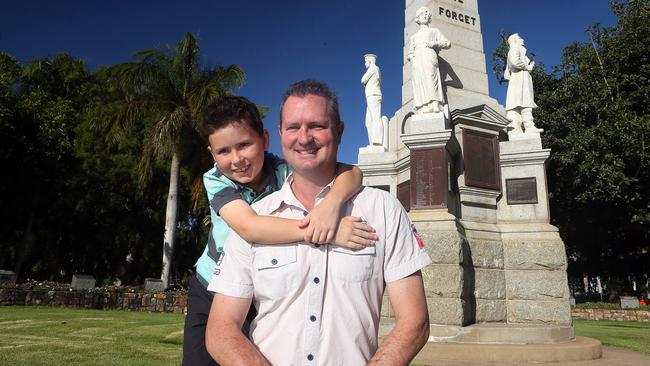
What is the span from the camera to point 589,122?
23484mm

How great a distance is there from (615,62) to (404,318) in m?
25.5

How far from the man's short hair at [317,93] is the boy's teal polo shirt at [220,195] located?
0.63 metres

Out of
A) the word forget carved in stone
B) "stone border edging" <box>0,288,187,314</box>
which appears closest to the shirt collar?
the word forget carved in stone

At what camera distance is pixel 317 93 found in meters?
2.05

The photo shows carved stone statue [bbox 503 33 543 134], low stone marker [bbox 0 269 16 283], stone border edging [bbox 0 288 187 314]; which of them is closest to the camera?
carved stone statue [bbox 503 33 543 134]

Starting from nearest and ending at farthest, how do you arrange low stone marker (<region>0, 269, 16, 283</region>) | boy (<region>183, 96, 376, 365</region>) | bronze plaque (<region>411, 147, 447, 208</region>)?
boy (<region>183, 96, 376, 365</region>)
bronze plaque (<region>411, 147, 447, 208</region>)
low stone marker (<region>0, 269, 16, 283</region>)

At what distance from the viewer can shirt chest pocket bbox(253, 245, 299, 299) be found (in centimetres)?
186

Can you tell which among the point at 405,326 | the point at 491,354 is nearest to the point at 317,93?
the point at 405,326

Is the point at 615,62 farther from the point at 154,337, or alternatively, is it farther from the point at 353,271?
the point at 353,271

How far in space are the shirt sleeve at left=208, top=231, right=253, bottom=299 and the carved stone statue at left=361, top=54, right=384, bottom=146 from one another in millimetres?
8697

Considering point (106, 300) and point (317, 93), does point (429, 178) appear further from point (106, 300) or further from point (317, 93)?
point (106, 300)

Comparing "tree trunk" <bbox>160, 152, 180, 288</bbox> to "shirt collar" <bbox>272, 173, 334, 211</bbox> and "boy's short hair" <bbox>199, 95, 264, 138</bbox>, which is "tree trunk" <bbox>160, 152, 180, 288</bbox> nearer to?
"boy's short hair" <bbox>199, 95, 264, 138</bbox>

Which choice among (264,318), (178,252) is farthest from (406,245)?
(178,252)

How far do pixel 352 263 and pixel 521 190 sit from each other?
7826 mm
